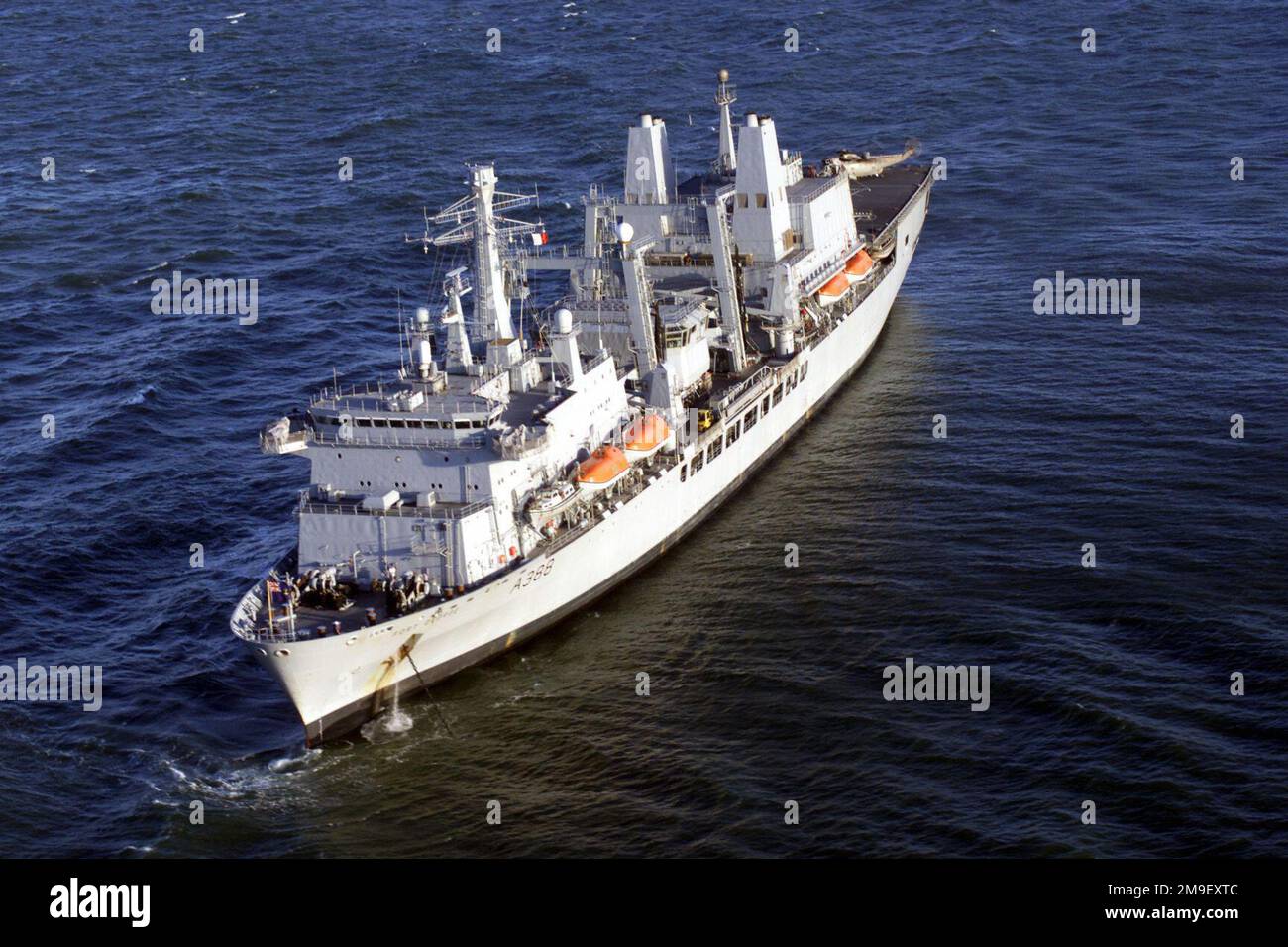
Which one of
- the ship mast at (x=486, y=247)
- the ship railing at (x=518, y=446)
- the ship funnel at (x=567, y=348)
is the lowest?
the ship railing at (x=518, y=446)

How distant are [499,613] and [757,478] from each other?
67.2ft

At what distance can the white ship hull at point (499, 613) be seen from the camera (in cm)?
5747

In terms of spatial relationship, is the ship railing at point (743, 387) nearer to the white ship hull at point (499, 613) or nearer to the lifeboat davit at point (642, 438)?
the white ship hull at point (499, 613)

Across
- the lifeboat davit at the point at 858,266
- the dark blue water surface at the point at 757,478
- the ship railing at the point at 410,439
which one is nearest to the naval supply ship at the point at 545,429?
the ship railing at the point at 410,439

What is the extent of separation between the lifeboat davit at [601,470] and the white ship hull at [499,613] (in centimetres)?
148

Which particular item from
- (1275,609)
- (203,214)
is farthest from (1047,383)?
(203,214)

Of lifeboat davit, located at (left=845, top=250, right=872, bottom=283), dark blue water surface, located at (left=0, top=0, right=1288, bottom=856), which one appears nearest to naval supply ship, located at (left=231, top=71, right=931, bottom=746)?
lifeboat davit, located at (left=845, top=250, right=872, bottom=283)

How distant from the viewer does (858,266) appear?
3593 inches

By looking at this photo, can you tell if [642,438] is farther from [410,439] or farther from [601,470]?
[410,439]

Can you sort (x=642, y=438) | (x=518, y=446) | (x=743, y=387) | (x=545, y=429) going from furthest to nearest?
1. (x=743, y=387)
2. (x=642, y=438)
3. (x=545, y=429)
4. (x=518, y=446)

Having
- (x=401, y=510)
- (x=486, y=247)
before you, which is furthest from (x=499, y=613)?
(x=486, y=247)

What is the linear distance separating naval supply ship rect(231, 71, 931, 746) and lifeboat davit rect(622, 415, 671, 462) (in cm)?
9

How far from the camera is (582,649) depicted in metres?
64.1
